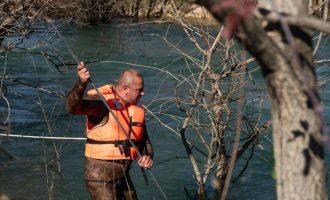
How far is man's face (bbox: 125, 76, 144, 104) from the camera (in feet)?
19.3

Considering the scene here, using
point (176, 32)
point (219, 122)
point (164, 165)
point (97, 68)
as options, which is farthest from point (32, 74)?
point (219, 122)

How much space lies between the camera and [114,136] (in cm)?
589

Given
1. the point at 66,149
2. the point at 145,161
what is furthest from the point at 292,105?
the point at 66,149

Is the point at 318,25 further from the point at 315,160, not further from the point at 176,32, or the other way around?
the point at 176,32

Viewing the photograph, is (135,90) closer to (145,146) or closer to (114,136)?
(114,136)

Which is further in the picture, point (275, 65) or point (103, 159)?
point (103, 159)

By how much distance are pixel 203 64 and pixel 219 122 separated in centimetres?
65

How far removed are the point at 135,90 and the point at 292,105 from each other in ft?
10.5

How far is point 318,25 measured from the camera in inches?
99.7

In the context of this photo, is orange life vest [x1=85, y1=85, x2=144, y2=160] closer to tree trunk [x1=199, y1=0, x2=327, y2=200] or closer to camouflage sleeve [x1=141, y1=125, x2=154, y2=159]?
camouflage sleeve [x1=141, y1=125, x2=154, y2=159]

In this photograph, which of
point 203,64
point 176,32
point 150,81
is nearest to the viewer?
point 203,64

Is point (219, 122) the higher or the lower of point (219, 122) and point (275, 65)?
the lower

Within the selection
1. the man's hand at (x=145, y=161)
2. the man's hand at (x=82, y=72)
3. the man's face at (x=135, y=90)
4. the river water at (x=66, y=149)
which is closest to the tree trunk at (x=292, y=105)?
the man's hand at (x=82, y=72)

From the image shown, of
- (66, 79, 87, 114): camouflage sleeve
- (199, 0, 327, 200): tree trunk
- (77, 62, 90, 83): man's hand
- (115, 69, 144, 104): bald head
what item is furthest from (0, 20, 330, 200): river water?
(199, 0, 327, 200): tree trunk
